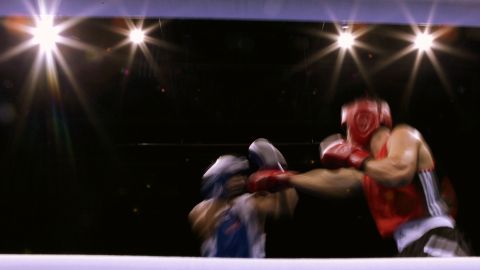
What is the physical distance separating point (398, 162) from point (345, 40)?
1676 millimetres

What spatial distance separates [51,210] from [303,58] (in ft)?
9.12

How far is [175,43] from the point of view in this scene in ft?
10.6

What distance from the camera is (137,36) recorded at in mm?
3133

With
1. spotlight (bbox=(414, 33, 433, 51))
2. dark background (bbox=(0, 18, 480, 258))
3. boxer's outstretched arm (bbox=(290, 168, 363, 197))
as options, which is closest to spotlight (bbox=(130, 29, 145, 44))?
dark background (bbox=(0, 18, 480, 258))

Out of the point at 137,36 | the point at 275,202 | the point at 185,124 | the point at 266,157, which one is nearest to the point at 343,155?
the point at 266,157

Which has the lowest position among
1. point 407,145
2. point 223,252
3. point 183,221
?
point 223,252

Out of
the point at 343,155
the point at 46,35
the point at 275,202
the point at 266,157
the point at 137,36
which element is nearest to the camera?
the point at 343,155

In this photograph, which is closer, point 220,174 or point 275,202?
point 220,174

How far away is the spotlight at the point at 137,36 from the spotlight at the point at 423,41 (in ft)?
6.14

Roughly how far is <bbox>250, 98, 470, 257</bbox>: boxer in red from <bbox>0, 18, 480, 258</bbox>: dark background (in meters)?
1.29

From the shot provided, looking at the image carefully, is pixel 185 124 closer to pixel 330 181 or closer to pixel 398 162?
pixel 330 181

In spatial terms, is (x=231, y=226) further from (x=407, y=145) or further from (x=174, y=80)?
(x=174, y=80)

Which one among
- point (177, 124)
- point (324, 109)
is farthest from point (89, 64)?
point (324, 109)

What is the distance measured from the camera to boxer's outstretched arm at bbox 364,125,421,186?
5.36 feet
